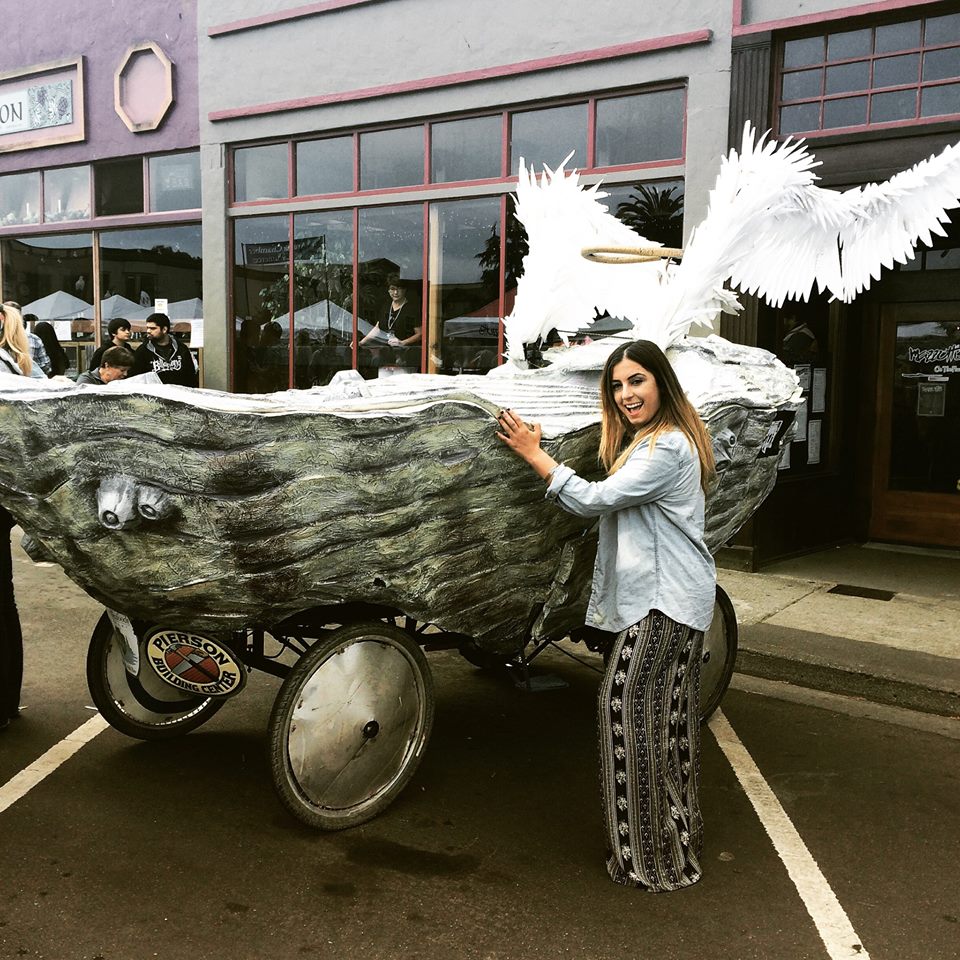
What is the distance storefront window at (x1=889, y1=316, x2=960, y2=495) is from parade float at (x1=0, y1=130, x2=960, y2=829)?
3928mm

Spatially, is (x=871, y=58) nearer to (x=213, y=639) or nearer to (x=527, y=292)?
(x=527, y=292)

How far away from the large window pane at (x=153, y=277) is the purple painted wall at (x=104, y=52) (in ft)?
3.01

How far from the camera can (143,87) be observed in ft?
36.4

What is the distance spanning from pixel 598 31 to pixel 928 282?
10.6 ft

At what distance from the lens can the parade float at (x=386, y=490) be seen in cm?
282

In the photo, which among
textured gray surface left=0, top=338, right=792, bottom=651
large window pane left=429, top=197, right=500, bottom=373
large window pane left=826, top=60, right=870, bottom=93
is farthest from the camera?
large window pane left=429, top=197, right=500, bottom=373

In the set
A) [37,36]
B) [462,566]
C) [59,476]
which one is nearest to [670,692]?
[462,566]

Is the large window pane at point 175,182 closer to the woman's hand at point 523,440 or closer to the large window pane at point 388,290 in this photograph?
the large window pane at point 388,290

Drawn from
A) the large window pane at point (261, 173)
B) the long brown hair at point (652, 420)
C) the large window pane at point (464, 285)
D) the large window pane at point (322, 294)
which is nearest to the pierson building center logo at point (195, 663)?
the long brown hair at point (652, 420)

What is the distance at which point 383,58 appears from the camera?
927 centimetres

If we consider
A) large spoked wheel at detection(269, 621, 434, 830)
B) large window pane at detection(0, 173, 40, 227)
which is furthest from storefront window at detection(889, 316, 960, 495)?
large window pane at detection(0, 173, 40, 227)

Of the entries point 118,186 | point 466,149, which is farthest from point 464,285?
point 118,186

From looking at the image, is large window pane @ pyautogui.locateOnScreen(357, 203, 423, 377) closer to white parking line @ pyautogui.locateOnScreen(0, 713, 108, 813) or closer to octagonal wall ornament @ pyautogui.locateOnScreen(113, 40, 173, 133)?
octagonal wall ornament @ pyautogui.locateOnScreen(113, 40, 173, 133)

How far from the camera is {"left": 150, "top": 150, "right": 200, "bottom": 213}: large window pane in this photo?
10891 mm
